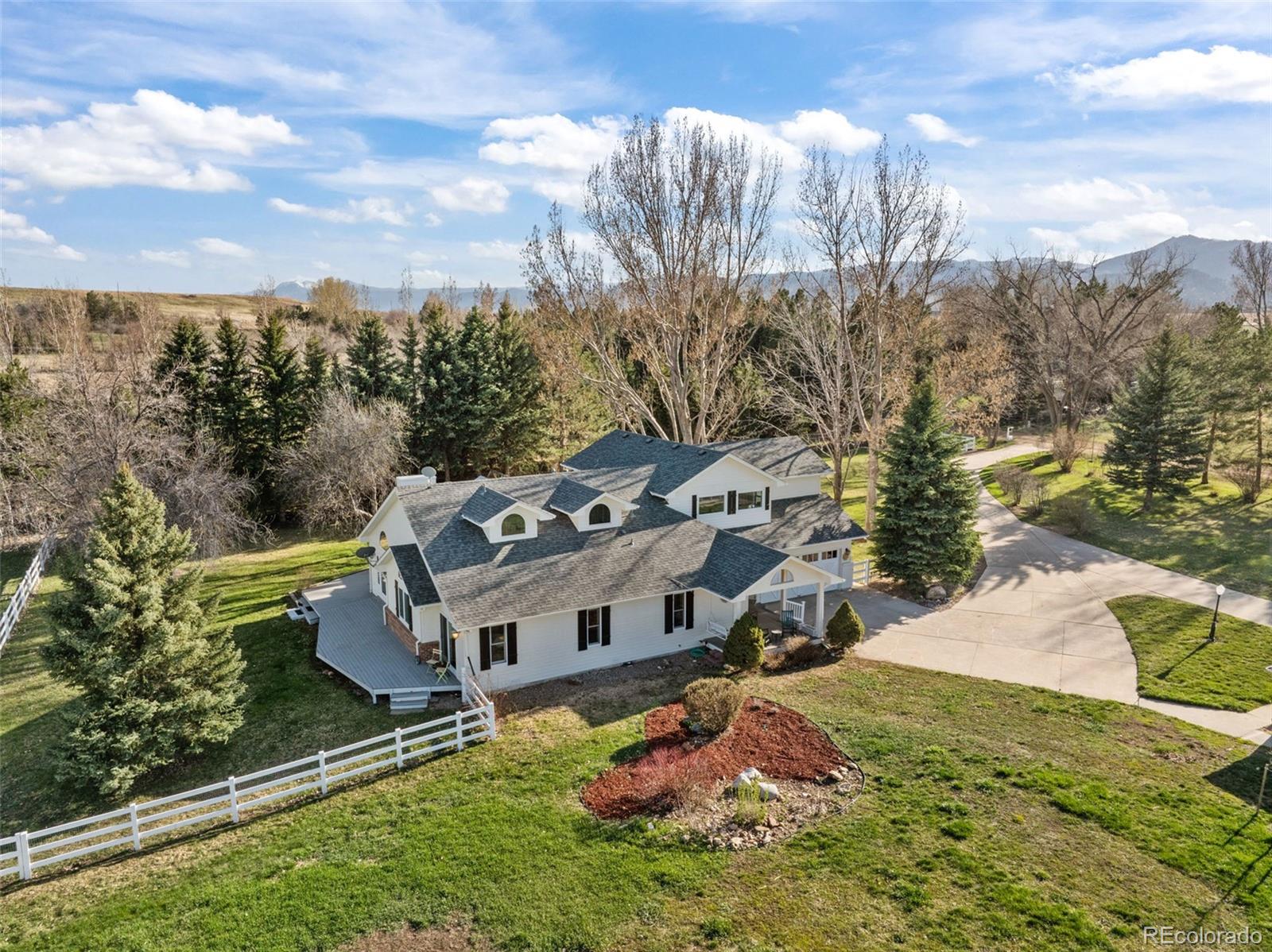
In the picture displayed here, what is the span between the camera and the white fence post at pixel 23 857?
11453 mm

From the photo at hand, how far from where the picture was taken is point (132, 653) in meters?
14.3

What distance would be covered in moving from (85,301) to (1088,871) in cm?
8477

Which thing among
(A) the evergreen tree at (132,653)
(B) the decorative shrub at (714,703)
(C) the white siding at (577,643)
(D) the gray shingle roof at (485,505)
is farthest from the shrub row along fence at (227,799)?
(D) the gray shingle roof at (485,505)

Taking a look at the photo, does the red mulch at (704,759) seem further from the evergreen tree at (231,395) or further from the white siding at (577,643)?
the evergreen tree at (231,395)

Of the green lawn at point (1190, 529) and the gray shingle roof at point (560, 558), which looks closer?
the gray shingle roof at point (560, 558)

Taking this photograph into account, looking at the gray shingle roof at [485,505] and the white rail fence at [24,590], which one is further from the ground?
the gray shingle roof at [485,505]

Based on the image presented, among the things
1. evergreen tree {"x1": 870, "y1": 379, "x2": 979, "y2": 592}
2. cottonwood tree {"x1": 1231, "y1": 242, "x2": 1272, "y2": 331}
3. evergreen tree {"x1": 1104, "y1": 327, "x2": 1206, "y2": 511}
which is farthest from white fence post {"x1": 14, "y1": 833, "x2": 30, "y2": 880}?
cottonwood tree {"x1": 1231, "y1": 242, "x2": 1272, "y2": 331}

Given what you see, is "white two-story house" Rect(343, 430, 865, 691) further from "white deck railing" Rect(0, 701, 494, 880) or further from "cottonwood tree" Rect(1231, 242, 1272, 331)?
"cottonwood tree" Rect(1231, 242, 1272, 331)

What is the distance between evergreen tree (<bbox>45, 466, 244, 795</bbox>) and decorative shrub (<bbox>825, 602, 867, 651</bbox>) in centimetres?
1546

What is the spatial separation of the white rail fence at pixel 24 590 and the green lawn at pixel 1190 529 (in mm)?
40800

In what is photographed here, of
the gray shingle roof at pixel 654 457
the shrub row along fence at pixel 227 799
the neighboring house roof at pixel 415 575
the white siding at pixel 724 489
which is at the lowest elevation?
the shrub row along fence at pixel 227 799

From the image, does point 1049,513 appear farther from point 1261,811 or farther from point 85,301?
point 85,301

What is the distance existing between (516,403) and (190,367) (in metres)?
16.2

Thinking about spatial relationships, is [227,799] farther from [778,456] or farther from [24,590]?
[778,456]
